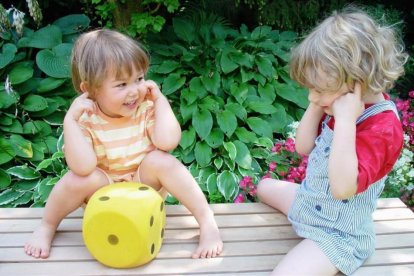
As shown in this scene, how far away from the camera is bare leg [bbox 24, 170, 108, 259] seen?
2.26 metres

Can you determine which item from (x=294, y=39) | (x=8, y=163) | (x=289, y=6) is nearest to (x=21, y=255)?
(x=8, y=163)

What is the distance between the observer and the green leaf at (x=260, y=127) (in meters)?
3.70

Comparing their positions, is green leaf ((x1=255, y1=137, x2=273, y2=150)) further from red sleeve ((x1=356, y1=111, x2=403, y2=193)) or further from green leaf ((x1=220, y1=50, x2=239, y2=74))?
red sleeve ((x1=356, y1=111, x2=403, y2=193))

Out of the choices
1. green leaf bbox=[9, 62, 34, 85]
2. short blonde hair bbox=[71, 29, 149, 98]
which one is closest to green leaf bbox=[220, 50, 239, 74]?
green leaf bbox=[9, 62, 34, 85]

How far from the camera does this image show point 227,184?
10.9 ft

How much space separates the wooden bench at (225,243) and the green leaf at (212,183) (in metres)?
0.62

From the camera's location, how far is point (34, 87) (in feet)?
12.7

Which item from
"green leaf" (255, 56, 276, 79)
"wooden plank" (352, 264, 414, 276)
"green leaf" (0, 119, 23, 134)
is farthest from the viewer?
"green leaf" (255, 56, 276, 79)

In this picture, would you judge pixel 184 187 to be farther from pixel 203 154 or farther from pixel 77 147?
pixel 203 154

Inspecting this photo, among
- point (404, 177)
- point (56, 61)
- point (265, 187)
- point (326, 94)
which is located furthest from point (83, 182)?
point (404, 177)

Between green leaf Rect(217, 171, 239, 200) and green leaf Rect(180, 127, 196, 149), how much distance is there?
1.10ft

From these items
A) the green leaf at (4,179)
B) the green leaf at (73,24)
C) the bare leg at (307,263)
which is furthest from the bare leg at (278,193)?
the green leaf at (73,24)

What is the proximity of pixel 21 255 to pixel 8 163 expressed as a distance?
138cm

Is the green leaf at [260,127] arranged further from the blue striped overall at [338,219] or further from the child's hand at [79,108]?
the child's hand at [79,108]
